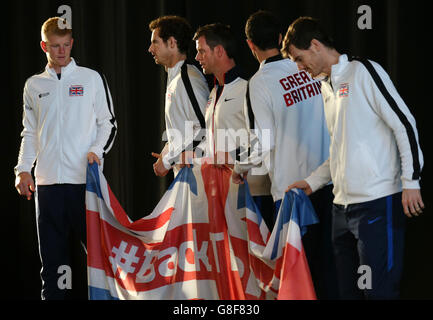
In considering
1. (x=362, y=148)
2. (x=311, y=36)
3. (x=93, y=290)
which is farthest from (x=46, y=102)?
(x=362, y=148)

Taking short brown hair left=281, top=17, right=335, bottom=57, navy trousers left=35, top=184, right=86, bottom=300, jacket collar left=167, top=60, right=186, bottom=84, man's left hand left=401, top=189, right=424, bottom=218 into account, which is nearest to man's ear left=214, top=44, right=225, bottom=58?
jacket collar left=167, top=60, right=186, bottom=84

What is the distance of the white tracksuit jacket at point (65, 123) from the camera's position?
129 inches

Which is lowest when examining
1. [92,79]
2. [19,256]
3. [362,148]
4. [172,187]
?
[19,256]

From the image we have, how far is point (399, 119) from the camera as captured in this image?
2357mm

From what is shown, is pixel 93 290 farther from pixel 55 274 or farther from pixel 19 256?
pixel 19 256

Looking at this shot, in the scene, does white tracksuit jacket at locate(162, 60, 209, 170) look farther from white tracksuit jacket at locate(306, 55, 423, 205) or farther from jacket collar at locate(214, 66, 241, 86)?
white tracksuit jacket at locate(306, 55, 423, 205)

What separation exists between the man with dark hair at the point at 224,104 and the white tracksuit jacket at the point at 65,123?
564mm

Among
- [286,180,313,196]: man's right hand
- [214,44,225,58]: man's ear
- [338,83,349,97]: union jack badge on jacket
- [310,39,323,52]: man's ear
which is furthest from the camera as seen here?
[214,44,225,58]: man's ear

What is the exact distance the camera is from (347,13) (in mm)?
3492

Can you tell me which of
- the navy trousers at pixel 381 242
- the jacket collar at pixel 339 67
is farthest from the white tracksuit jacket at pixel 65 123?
the navy trousers at pixel 381 242

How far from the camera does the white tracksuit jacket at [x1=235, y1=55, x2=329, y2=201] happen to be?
2.92 metres

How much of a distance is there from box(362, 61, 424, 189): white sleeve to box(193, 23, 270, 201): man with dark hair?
0.80 m
